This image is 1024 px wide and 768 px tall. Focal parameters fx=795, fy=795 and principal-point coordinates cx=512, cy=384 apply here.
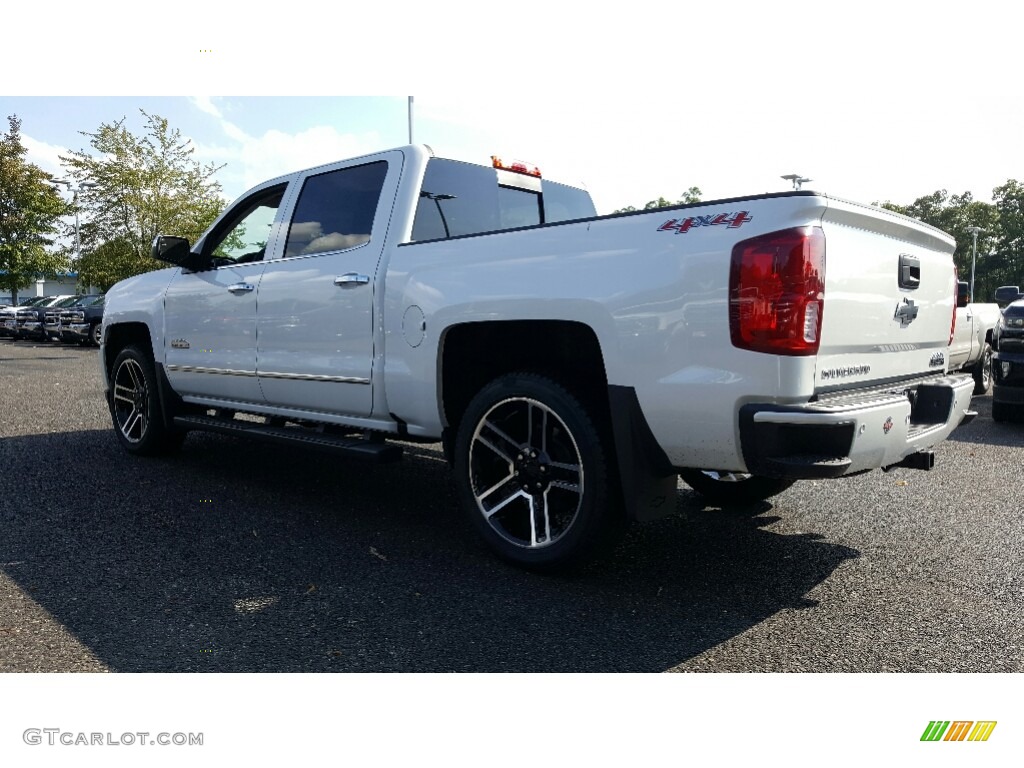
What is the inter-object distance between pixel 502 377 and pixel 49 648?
2.10 meters

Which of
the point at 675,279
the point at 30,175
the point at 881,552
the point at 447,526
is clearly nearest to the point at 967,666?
the point at 881,552

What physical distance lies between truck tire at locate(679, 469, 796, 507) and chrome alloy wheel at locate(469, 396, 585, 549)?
1.20 m

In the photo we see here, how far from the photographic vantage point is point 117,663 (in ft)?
9.05

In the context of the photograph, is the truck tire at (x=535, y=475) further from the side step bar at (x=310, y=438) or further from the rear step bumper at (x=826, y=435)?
the rear step bumper at (x=826, y=435)

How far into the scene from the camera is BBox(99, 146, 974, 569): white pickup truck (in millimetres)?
2908

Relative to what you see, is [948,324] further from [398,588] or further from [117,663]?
[117,663]

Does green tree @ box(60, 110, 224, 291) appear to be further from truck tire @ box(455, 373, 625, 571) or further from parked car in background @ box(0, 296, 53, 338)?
truck tire @ box(455, 373, 625, 571)

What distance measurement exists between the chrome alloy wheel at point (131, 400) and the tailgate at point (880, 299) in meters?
5.10

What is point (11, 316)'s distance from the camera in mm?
29234

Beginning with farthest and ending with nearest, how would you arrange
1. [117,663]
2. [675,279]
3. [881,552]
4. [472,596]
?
[881,552] → [472,596] → [675,279] → [117,663]

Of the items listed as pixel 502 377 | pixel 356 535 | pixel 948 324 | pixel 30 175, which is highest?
pixel 30 175

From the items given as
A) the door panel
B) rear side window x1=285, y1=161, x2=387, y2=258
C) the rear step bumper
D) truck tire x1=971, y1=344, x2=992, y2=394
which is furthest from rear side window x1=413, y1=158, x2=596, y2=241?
truck tire x1=971, y1=344, x2=992, y2=394

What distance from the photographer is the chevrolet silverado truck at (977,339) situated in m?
9.45
